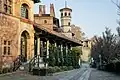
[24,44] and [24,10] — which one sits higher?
[24,10]

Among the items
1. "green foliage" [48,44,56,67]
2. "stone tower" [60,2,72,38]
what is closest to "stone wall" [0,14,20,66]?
"green foliage" [48,44,56,67]

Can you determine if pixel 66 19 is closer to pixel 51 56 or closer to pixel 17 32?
pixel 51 56

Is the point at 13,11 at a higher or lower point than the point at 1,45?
higher

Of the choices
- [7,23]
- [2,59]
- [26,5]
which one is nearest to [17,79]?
[2,59]

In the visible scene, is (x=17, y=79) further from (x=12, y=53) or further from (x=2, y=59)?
(x=12, y=53)

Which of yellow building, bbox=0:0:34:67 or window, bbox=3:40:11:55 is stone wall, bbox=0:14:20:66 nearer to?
yellow building, bbox=0:0:34:67

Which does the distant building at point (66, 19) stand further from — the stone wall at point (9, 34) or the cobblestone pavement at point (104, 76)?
the stone wall at point (9, 34)

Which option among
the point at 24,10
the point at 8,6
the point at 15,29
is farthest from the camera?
the point at 24,10

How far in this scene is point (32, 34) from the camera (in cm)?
3691

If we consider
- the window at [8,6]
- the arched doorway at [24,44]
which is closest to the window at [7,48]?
the window at [8,6]

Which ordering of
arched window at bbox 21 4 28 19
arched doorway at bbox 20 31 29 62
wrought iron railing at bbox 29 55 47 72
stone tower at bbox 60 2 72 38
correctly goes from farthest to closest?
1. stone tower at bbox 60 2 72 38
2. arched doorway at bbox 20 31 29 62
3. arched window at bbox 21 4 28 19
4. wrought iron railing at bbox 29 55 47 72

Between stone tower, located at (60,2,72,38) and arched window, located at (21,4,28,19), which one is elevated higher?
stone tower, located at (60,2,72,38)

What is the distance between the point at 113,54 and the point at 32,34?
2794 centimetres

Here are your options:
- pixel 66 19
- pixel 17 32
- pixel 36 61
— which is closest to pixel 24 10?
pixel 17 32
